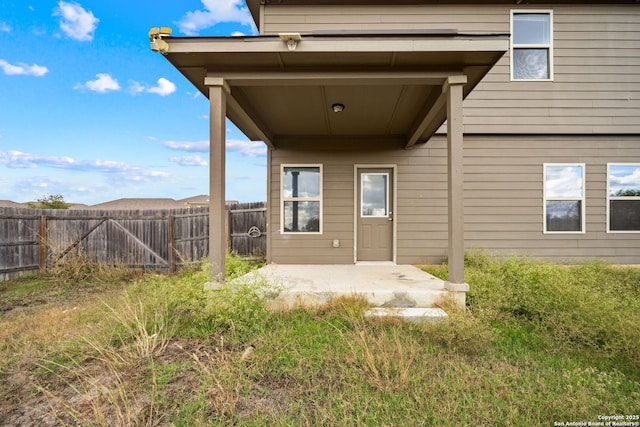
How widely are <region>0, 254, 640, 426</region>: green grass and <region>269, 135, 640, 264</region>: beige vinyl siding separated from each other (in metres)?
2.34

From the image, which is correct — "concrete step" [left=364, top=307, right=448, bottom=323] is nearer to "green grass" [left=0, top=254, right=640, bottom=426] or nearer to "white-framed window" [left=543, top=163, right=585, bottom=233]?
"green grass" [left=0, top=254, right=640, bottom=426]

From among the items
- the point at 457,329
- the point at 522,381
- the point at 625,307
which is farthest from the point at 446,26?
the point at 522,381

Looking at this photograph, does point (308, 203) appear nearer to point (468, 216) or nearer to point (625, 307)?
point (468, 216)

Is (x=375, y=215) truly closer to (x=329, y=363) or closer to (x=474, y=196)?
(x=474, y=196)

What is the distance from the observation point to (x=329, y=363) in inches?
89.5

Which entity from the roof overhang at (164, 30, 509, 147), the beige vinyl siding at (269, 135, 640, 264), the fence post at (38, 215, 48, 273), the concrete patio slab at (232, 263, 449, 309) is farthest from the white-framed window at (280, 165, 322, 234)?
the fence post at (38, 215, 48, 273)

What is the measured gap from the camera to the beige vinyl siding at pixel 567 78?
5.83 m

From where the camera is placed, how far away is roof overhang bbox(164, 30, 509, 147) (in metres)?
3.10

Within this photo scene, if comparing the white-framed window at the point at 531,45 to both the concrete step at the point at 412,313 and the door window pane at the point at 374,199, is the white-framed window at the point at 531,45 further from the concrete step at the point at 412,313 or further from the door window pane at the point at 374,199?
the concrete step at the point at 412,313

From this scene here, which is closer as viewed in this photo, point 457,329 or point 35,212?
point 457,329

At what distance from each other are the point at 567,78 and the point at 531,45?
981 millimetres

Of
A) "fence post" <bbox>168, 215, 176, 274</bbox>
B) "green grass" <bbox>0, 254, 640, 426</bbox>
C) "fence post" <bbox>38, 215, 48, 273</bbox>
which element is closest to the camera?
"green grass" <bbox>0, 254, 640, 426</bbox>

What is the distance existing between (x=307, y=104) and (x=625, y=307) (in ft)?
14.7

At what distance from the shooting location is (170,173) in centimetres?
1351
